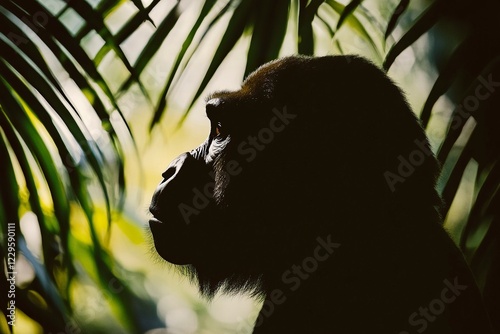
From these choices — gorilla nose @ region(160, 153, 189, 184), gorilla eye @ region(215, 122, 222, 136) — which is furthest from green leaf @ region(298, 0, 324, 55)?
gorilla nose @ region(160, 153, 189, 184)

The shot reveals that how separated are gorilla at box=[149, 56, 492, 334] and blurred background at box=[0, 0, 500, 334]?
3.8 inches

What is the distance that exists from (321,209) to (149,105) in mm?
550

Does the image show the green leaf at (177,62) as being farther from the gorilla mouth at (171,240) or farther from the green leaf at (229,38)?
the gorilla mouth at (171,240)

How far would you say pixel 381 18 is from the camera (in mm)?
1385

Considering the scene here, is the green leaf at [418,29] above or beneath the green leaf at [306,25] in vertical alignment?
beneath

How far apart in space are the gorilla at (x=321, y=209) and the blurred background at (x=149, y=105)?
0.31ft

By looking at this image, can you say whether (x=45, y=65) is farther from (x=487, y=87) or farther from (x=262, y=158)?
(x=487, y=87)

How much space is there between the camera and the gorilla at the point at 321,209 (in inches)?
34.2

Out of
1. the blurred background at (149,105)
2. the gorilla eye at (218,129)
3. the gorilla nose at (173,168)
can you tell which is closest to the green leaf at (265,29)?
the blurred background at (149,105)

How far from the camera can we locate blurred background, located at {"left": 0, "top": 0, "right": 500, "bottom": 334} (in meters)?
1.02

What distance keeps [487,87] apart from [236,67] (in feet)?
1.96

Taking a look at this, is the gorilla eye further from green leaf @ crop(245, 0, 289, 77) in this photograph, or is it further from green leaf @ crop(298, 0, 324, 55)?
green leaf @ crop(298, 0, 324, 55)

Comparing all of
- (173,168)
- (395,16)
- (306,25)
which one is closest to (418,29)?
(395,16)

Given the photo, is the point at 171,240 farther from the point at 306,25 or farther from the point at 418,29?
the point at 418,29
